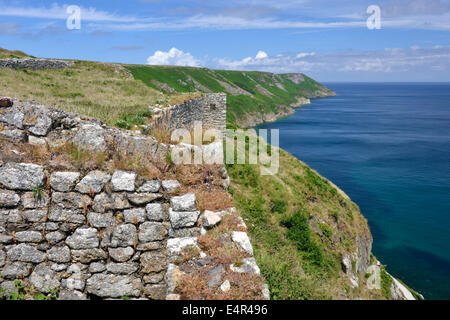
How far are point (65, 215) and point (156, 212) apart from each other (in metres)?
1.79

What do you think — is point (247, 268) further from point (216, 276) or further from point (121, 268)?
point (121, 268)

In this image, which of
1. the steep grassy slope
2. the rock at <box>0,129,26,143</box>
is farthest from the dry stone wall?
the steep grassy slope

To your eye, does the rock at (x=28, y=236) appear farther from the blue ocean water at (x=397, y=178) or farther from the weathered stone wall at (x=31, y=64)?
the blue ocean water at (x=397, y=178)

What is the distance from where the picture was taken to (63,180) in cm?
605

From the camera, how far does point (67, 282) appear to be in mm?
6016

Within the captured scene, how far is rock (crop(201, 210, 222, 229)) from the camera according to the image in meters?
6.28

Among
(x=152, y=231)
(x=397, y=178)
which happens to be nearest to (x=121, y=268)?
(x=152, y=231)

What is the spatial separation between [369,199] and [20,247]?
160 feet

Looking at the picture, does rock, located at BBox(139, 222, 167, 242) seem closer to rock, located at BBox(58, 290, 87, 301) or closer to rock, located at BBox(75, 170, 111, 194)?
rock, located at BBox(75, 170, 111, 194)

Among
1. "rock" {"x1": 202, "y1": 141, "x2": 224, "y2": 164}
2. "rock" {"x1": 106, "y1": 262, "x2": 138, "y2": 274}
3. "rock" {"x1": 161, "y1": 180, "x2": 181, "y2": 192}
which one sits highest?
"rock" {"x1": 202, "y1": 141, "x2": 224, "y2": 164}

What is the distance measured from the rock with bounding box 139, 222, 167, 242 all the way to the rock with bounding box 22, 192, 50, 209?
1.97 metres

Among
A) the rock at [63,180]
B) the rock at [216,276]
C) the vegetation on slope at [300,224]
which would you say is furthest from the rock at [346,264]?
the rock at [63,180]

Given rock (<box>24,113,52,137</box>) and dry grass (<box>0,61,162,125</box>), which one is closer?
rock (<box>24,113,52,137</box>)
